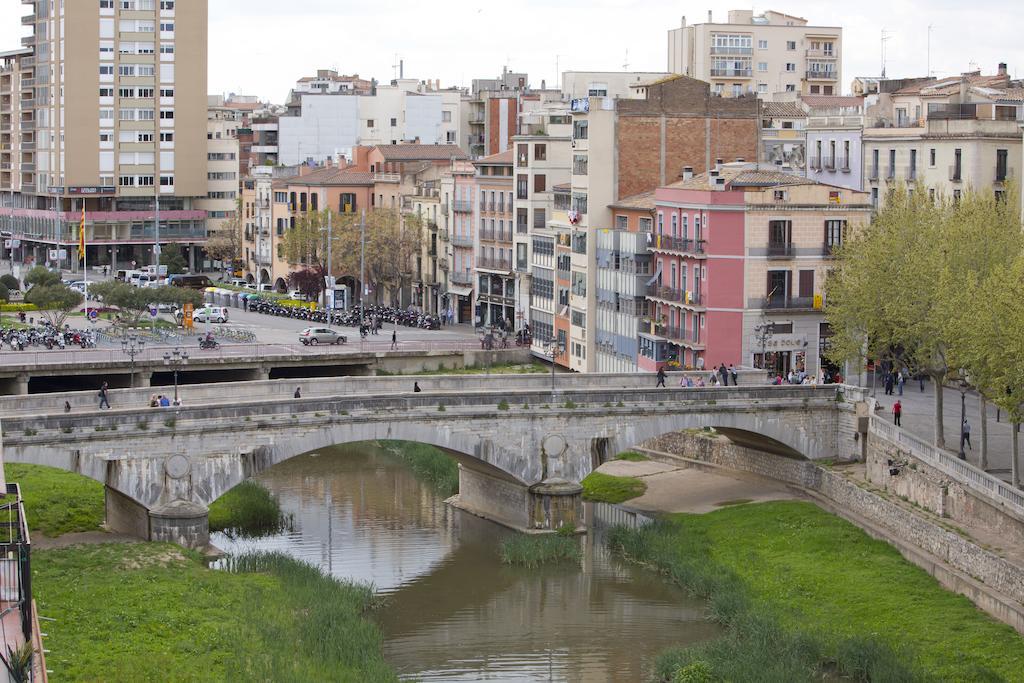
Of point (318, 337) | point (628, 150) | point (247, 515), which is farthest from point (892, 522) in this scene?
point (318, 337)

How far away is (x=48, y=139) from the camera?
160 meters

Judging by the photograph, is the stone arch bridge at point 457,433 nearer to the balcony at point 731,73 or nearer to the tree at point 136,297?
the tree at point 136,297

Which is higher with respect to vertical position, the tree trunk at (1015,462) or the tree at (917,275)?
the tree at (917,275)

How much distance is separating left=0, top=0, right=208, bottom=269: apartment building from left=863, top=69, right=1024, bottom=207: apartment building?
78.2 meters

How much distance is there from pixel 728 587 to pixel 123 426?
19.0 m

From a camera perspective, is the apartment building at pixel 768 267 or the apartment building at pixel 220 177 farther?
the apartment building at pixel 220 177

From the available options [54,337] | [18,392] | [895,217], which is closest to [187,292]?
[54,337]

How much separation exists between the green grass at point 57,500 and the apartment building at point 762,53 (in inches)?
3152

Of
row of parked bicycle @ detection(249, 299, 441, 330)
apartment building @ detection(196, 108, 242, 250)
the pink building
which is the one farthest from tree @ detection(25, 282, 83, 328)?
apartment building @ detection(196, 108, 242, 250)

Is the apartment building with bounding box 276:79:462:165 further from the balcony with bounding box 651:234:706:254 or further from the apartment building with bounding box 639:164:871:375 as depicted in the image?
the apartment building with bounding box 639:164:871:375

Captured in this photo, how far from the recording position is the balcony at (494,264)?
364ft

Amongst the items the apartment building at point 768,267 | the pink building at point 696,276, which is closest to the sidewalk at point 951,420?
the apartment building at point 768,267

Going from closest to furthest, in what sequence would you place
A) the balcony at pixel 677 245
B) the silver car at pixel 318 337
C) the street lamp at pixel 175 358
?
the balcony at pixel 677 245, the street lamp at pixel 175 358, the silver car at pixel 318 337

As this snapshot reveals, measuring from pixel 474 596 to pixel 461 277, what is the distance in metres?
63.9
